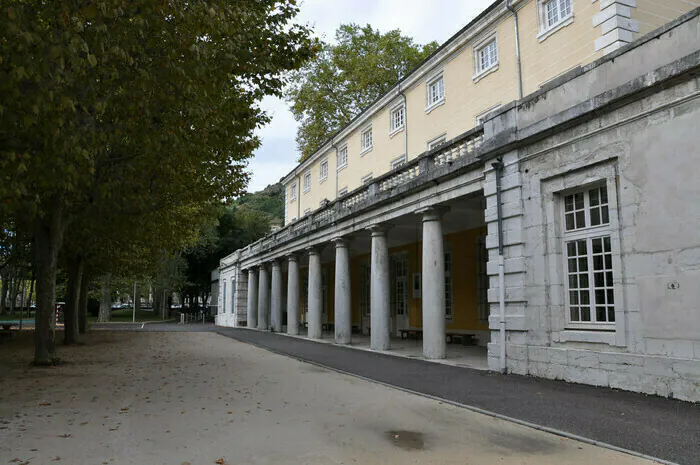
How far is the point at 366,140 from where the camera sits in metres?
25.9

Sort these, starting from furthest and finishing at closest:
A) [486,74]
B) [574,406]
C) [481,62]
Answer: [481,62] < [486,74] < [574,406]

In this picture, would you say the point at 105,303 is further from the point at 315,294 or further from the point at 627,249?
the point at 627,249

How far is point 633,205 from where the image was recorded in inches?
340

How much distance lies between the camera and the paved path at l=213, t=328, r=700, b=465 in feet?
18.4

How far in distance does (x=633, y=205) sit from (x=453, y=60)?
1160 cm

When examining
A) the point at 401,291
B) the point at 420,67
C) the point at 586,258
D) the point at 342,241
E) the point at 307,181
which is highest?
the point at 420,67

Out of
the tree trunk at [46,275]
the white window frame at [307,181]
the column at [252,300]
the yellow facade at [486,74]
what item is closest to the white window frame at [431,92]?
the yellow facade at [486,74]

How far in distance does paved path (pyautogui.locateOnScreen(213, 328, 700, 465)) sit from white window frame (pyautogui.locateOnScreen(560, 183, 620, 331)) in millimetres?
1333

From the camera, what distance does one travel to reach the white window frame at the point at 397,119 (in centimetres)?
2209

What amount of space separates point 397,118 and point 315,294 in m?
8.46

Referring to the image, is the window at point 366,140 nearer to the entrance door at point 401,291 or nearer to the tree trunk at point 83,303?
the entrance door at point 401,291

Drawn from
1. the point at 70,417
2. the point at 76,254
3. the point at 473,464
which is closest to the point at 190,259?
the point at 76,254

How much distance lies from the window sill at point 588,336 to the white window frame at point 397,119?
13963mm

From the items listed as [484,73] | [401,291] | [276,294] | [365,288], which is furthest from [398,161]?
[276,294]
